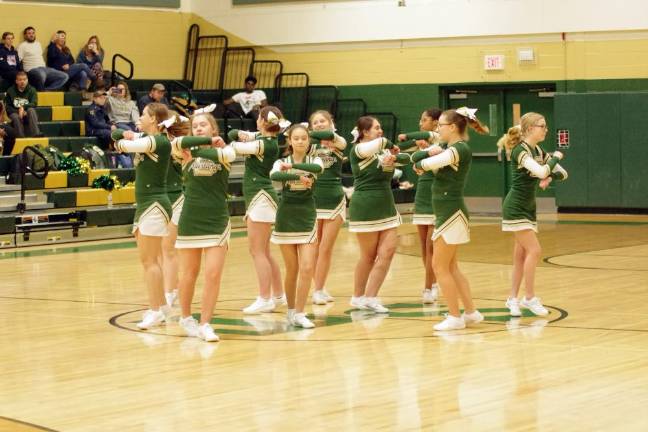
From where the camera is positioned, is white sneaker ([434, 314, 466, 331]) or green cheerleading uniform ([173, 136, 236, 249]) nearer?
green cheerleading uniform ([173, 136, 236, 249])

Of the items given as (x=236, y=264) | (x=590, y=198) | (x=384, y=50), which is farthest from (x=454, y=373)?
(x=384, y=50)

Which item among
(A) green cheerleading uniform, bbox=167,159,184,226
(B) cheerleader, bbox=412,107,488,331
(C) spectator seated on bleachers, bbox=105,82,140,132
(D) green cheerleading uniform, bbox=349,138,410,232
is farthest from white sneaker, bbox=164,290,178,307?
(C) spectator seated on bleachers, bbox=105,82,140,132

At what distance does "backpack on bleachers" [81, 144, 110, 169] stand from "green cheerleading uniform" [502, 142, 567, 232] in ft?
34.1

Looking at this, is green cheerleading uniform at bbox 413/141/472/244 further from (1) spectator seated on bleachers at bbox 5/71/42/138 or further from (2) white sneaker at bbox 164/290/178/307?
(1) spectator seated on bleachers at bbox 5/71/42/138

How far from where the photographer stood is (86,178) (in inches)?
712

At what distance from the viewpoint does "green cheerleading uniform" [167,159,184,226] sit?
→ 993 centimetres

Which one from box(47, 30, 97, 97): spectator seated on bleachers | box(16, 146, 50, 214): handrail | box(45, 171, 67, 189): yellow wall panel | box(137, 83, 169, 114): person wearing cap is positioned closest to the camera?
box(16, 146, 50, 214): handrail

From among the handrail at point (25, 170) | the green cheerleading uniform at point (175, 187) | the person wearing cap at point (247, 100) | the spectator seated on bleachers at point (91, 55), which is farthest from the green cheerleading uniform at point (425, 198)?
the person wearing cap at point (247, 100)

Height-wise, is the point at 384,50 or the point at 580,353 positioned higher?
the point at 384,50

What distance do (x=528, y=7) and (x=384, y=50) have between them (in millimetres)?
2829

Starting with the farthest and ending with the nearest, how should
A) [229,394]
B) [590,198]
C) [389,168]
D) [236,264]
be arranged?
[590,198] < [236,264] < [389,168] < [229,394]

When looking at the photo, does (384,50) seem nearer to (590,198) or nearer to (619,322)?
(590,198)

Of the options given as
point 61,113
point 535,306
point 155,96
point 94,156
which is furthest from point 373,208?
point 61,113

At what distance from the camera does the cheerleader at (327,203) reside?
1006 centimetres
